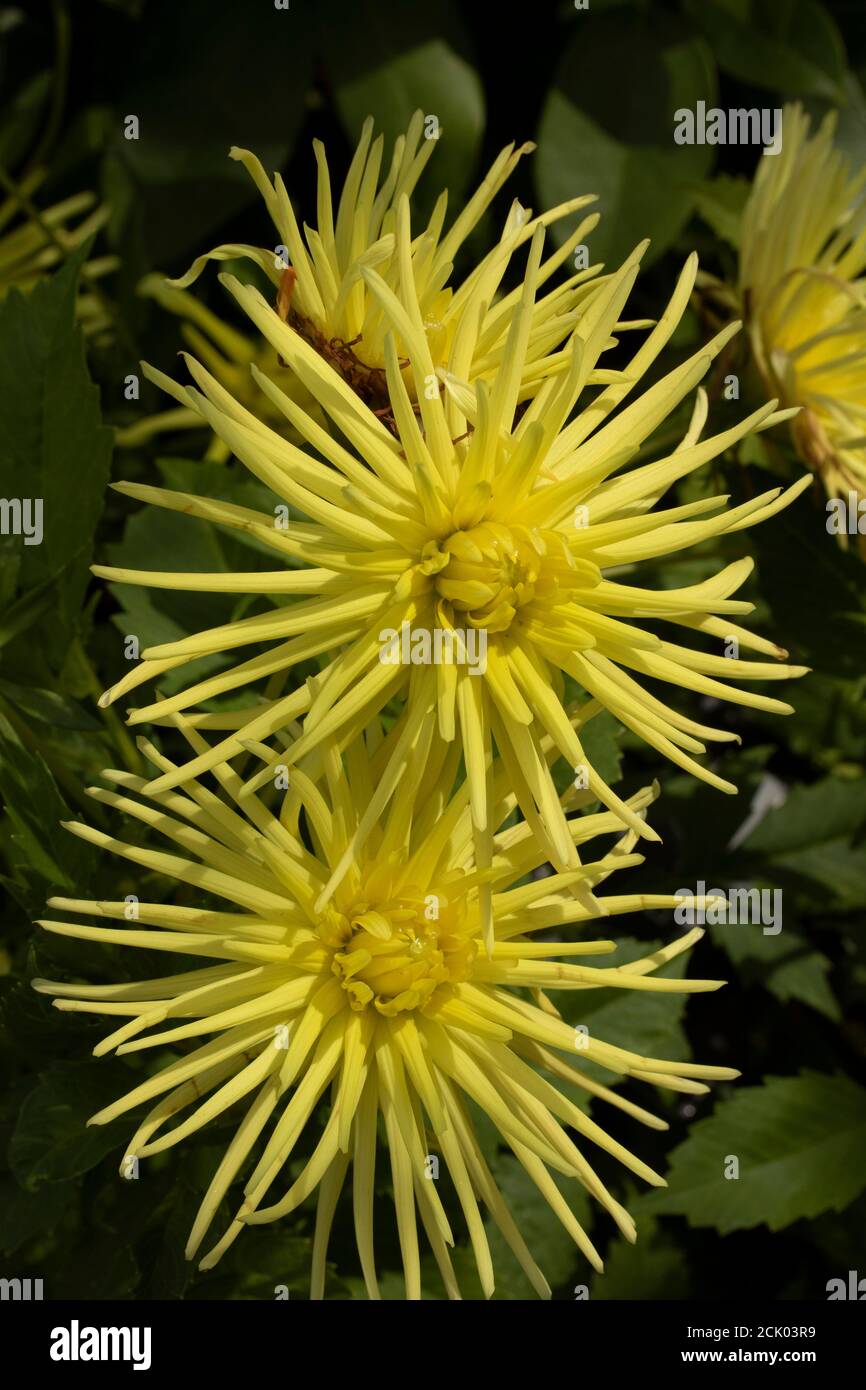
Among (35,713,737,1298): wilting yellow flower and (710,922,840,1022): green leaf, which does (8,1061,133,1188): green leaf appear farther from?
(710,922,840,1022): green leaf

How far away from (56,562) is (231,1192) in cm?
38

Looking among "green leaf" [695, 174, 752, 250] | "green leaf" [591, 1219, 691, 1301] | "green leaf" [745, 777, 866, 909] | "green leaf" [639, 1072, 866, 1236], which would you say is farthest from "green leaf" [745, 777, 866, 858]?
"green leaf" [695, 174, 752, 250]

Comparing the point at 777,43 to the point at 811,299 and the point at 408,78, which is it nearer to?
the point at 408,78

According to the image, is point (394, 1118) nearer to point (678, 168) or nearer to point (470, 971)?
point (470, 971)

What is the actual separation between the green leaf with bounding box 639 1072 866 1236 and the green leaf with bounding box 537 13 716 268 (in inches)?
27.8

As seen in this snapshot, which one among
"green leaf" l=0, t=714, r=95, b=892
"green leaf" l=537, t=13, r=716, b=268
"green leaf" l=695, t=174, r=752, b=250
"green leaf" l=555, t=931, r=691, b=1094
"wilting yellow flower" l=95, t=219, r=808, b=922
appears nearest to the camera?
"wilting yellow flower" l=95, t=219, r=808, b=922

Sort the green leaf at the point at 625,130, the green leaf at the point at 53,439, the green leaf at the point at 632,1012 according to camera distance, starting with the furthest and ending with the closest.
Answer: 1. the green leaf at the point at 625,130
2. the green leaf at the point at 632,1012
3. the green leaf at the point at 53,439

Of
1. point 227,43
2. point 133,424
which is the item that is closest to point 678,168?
point 227,43

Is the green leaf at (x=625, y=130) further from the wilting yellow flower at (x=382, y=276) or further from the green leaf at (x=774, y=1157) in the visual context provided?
the green leaf at (x=774, y=1157)

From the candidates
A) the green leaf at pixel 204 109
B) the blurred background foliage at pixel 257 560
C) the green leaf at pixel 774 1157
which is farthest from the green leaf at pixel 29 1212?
the green leaf at pixel 204 109

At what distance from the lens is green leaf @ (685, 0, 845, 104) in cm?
126

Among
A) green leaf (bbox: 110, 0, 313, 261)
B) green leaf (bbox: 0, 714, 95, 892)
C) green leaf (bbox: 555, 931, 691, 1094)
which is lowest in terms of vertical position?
green leaf (bbox: 555, 931, 691, 1094)

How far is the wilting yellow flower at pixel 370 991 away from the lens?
24.0 inches

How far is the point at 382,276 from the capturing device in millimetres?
662
